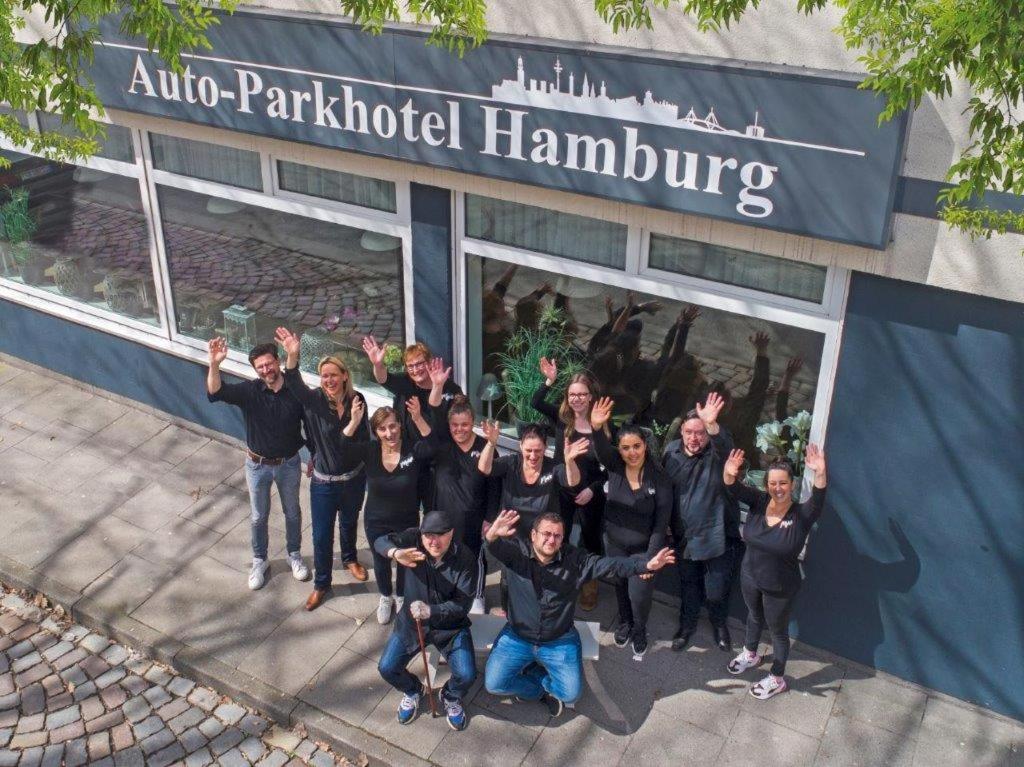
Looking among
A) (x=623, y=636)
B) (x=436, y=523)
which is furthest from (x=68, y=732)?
(x=623, y=636)

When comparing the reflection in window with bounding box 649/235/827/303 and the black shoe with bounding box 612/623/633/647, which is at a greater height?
the reflection in window with bounding box 649/235/827/303

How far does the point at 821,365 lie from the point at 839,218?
1.12 m

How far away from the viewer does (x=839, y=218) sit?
599 cm

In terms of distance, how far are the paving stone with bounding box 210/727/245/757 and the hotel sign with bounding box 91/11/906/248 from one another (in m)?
3.88

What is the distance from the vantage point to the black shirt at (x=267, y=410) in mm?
7562

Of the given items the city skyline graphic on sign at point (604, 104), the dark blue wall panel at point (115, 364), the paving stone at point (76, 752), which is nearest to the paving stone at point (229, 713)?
the paving stone at point (76, 752)

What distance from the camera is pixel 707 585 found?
7.26 meters

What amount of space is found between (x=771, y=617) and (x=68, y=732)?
4.46m

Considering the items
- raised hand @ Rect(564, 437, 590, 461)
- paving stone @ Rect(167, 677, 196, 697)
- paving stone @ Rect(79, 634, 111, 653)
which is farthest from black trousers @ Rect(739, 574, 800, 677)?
paving stone @ Rect(79, 634, 111, 653)

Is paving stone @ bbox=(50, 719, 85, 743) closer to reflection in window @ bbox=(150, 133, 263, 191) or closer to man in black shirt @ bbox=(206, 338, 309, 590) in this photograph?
man in black shirt @ bbox=(206, 338, 309, 590)

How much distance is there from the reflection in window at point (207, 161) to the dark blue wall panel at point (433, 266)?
1634 millimetres

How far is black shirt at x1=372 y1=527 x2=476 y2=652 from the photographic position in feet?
21.7

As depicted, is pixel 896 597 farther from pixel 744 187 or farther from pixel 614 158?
pixel 614 158

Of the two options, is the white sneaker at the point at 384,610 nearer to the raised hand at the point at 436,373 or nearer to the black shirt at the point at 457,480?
the black shirt at the point at 457,480
